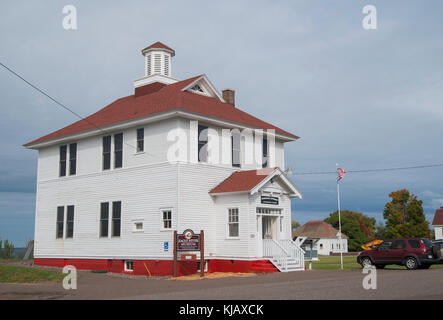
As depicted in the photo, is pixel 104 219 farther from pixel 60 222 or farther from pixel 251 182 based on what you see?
pixel 251 182

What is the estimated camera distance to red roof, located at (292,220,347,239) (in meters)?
86.8

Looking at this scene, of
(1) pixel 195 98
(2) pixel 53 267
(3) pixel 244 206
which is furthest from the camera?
(2) pixel 53 267

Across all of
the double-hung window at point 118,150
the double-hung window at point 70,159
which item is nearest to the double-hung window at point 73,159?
the double-hung window at point 70,159

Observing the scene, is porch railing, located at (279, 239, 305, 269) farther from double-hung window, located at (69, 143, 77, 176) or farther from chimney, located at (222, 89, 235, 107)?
double-hung window, located at (69, 143, 77, 176)

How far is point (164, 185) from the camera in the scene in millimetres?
24266

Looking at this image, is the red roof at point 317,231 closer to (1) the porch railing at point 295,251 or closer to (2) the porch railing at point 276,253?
(1) the porch railing at point 295,251

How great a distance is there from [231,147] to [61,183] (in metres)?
10.7

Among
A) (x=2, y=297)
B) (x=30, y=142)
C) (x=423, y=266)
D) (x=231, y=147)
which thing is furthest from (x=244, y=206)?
(x=30, y=142)

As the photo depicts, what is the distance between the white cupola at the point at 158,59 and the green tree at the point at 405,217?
1613 inches

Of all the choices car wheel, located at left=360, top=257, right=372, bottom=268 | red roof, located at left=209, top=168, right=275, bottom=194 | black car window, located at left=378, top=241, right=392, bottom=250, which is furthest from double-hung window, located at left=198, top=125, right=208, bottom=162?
black car window, located at left=378, top=241, right=392, bottom=250

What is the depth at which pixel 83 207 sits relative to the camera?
93.0 feet

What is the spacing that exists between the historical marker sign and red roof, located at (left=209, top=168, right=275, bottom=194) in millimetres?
2836
